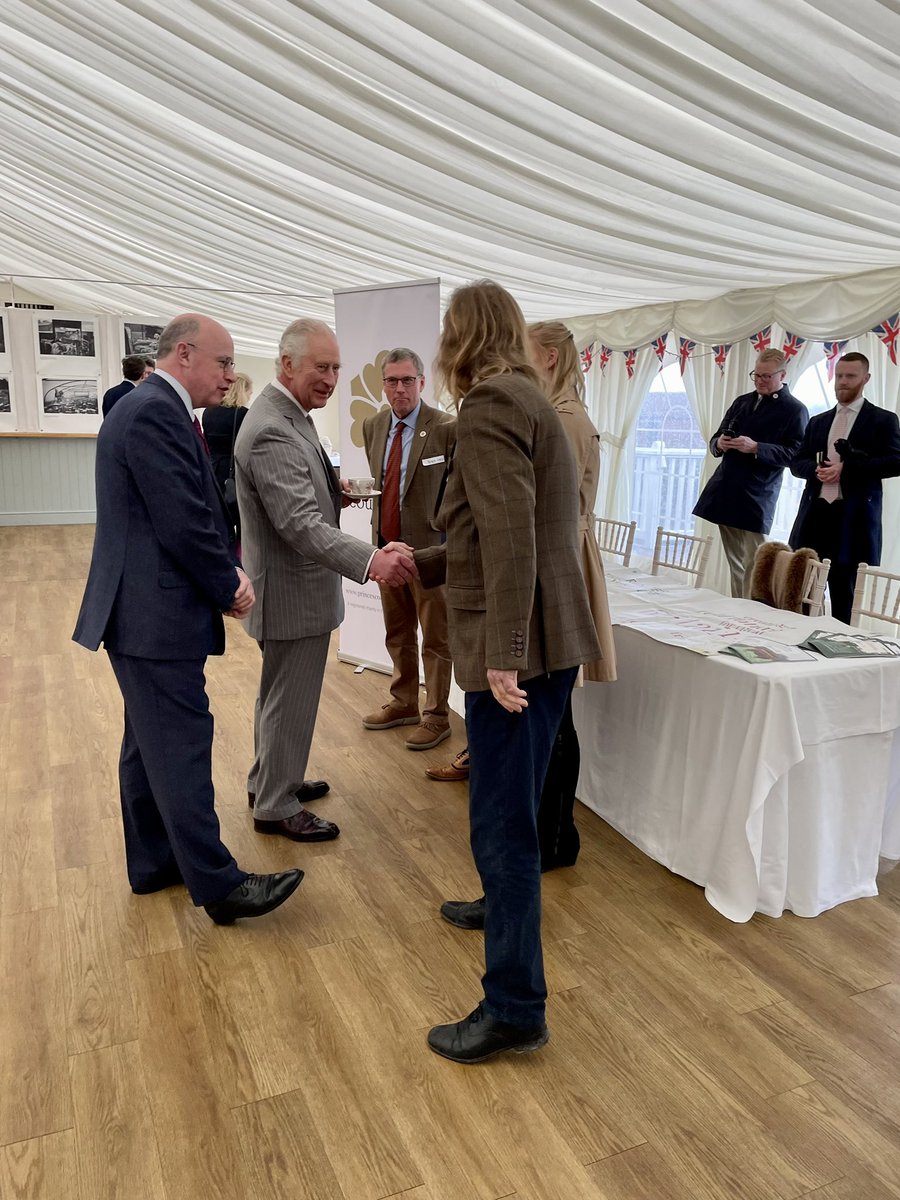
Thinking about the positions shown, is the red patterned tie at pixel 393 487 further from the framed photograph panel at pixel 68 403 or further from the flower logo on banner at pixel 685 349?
the framed photograph panel at pixel 68 403

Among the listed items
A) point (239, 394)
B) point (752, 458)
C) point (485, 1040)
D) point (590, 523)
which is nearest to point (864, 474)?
point (752, 458)

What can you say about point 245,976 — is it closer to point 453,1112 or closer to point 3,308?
point 453,1112

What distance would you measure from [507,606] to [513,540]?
5.0 inches

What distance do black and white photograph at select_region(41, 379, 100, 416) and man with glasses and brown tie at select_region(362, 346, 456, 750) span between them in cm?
809

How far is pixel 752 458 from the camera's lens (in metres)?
5.11

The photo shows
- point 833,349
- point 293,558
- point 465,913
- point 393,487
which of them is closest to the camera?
Answer: point 465,913

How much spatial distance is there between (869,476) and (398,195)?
279 cm

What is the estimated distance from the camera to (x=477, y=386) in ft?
5.39

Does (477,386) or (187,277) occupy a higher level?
(187,277)

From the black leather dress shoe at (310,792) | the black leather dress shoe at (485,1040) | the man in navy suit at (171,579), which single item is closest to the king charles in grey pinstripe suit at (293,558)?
the black leather dress shoe at (310,792)

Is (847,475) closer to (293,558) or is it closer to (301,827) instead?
(293,558)

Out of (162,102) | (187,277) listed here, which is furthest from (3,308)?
(162,102)

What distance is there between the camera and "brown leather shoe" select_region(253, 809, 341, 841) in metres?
2.90

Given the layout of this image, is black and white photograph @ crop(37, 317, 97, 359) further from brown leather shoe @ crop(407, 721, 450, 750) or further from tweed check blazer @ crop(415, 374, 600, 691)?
tweed check blazer @ crop(415, 374, 600, 691)
